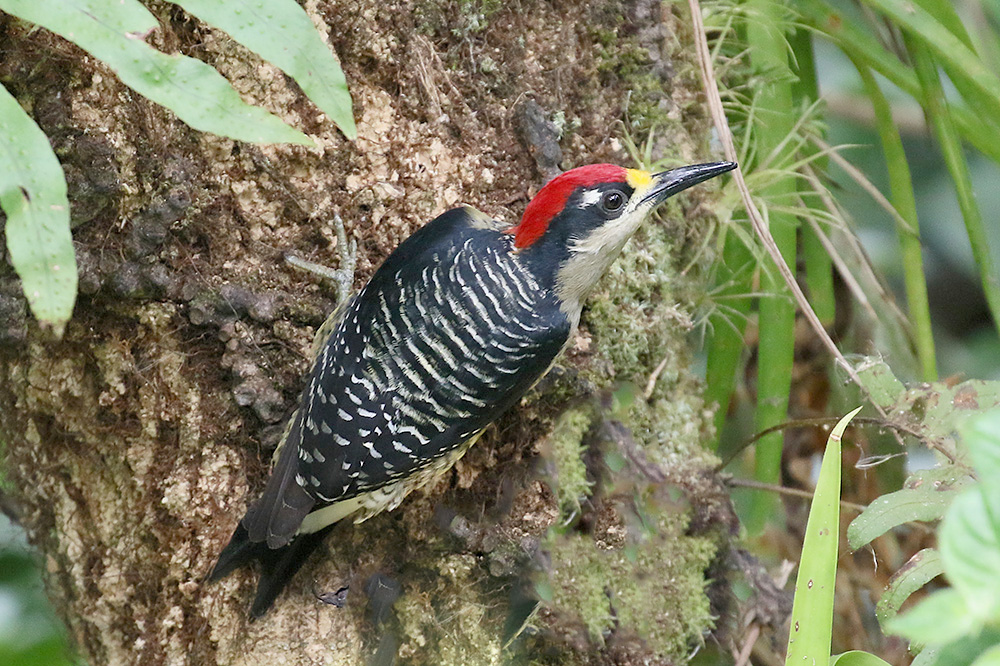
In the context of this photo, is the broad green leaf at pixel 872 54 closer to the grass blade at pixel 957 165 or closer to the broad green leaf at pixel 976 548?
the grass blade at pixel 957 165

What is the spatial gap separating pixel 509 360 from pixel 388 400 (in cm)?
25

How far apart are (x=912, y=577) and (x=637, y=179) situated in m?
0.92

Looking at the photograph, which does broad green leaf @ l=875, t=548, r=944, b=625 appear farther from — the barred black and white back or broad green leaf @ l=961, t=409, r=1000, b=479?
broad green leaf @ l=961, t=409, r=1000, b=479

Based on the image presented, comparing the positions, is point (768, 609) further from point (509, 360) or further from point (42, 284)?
point (42, 284)

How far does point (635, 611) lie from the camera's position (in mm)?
2199

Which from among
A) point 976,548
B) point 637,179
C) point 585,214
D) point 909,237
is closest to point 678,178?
point 637,179

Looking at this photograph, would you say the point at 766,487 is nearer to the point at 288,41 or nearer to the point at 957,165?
the point at 957,165

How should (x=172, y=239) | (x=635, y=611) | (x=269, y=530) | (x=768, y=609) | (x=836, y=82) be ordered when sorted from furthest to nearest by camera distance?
(x=836, y=82)
(x=768, y=609)
(x=635, y=611)
(x=172, y=239)
(x=269, y=530)

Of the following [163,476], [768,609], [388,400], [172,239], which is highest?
[172,239]

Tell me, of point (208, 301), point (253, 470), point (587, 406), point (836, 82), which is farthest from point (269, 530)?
point (836, 82)

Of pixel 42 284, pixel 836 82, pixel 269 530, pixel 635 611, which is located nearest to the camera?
pixel 42 284

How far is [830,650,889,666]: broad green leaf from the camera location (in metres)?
1.52

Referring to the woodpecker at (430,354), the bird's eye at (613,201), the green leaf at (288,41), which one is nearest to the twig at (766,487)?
the woodpecker at (430,354)

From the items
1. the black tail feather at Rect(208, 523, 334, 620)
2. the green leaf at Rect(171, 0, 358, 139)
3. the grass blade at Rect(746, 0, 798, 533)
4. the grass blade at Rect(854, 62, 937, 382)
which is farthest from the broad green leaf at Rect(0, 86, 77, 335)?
the grass blade at Rect(854, 62, 937, 382)
